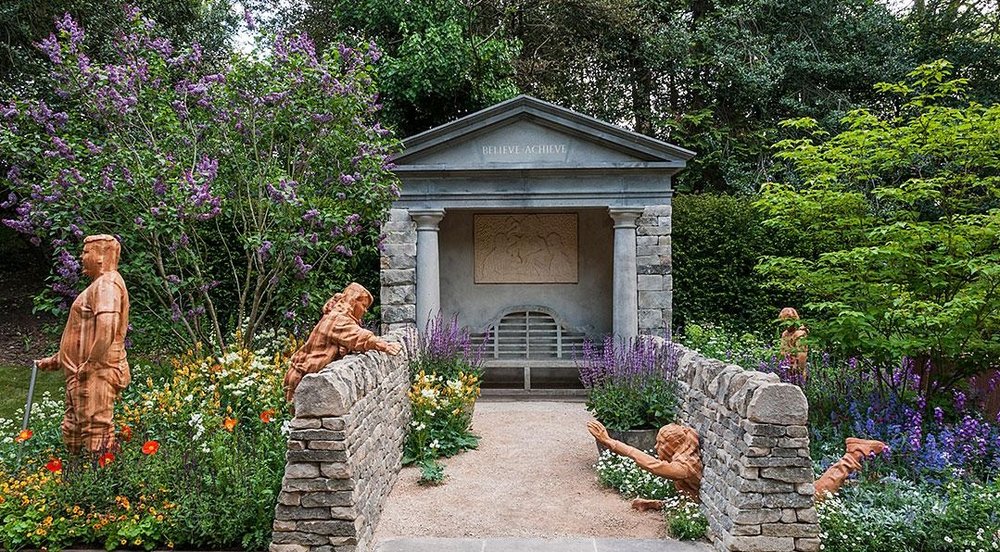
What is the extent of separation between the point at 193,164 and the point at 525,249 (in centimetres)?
504

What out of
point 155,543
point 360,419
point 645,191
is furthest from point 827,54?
point 155,543

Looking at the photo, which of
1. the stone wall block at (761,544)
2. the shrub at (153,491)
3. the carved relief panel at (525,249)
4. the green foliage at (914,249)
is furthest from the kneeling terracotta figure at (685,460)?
the carved relief panel at (525,249)

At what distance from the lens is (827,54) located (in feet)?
49.8

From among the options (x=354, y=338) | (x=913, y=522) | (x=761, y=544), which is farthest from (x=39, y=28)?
(x=913, y=522)

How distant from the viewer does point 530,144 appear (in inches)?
392

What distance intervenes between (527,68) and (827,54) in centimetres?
644

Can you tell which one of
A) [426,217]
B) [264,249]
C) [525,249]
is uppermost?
[426,217]

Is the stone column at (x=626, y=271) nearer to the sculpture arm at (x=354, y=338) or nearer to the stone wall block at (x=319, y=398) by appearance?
the sculpture arm at (x=354, y=338)

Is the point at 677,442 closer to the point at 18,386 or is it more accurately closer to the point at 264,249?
the point at 264,249

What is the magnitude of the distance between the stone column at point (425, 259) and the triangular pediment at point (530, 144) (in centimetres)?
67

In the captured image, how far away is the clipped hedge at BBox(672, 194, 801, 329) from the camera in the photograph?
11.2m

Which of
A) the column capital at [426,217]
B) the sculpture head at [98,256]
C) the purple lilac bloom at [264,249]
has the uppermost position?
the column capital at [426,217]

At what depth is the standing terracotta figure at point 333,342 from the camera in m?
5.45

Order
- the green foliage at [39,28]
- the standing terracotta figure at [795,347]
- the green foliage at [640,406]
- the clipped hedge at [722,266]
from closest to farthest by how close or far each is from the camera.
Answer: the green foliage at [640,406]
the standing terracotta figure at [795,347]
the clipped hedge at [722,266]
the green foliage at [39,28]
